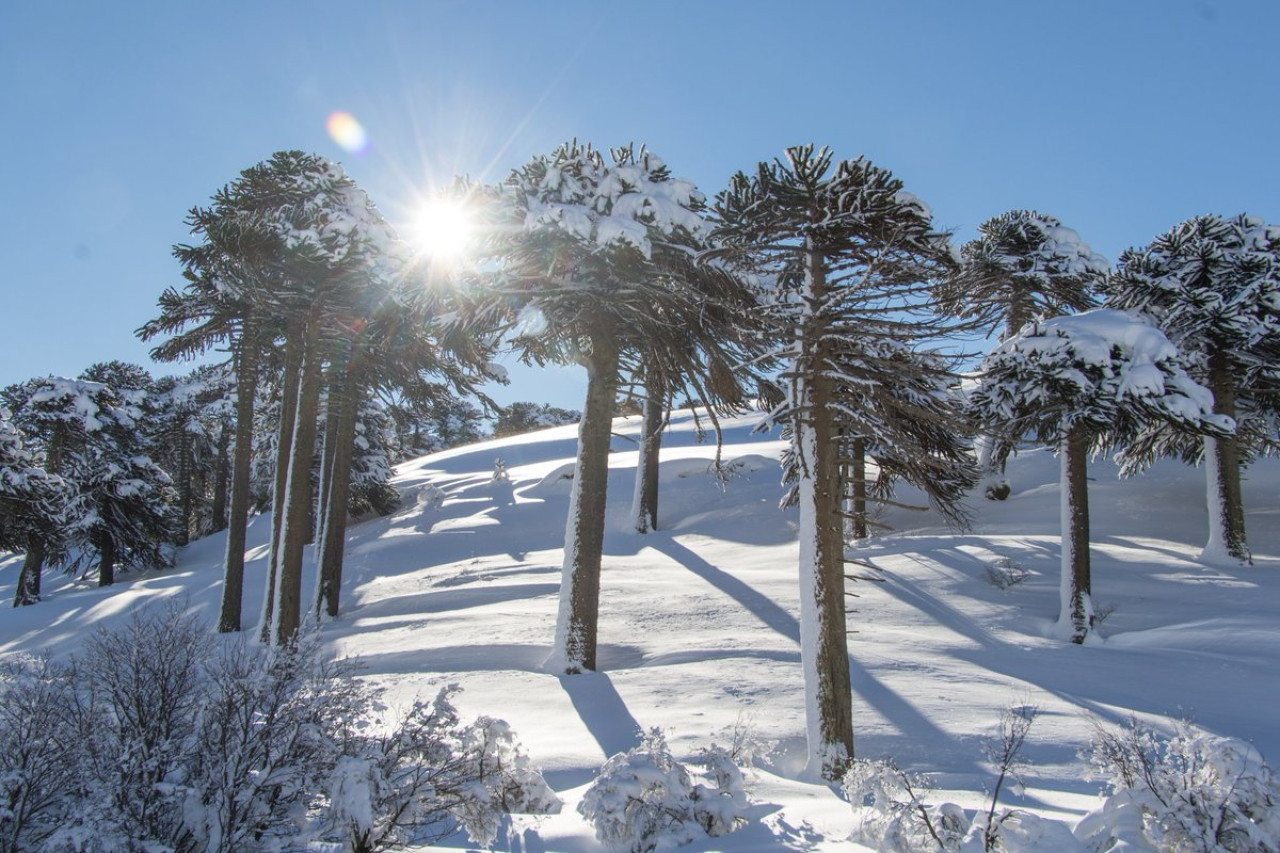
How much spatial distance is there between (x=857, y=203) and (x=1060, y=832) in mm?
5331

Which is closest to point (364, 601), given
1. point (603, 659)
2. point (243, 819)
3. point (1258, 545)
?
point (603, 659)

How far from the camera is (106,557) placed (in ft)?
82.9

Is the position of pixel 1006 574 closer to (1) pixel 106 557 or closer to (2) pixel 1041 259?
(2) pixel 1041 259

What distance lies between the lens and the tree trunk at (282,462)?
43.3ft

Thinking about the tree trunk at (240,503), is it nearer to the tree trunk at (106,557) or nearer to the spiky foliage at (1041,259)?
the tree trunk at (106,557)

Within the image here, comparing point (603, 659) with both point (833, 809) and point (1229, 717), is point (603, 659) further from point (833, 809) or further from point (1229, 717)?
point (1229, 717)

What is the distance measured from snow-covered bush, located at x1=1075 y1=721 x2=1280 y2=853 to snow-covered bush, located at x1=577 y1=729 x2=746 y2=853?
7.25 ft

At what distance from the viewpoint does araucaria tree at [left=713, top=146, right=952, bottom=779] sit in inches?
260

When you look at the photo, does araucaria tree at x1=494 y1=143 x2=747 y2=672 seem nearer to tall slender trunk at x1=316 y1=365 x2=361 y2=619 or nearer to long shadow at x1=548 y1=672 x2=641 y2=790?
long shadow at x1=548 y1=672 x2=641 y2=790

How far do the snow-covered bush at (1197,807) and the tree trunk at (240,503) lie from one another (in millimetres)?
15540

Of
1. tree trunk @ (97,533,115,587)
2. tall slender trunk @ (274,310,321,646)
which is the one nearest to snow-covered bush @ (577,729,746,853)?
tall slender trunk @ (274,310,321,646)

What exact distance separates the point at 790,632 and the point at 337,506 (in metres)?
9.68

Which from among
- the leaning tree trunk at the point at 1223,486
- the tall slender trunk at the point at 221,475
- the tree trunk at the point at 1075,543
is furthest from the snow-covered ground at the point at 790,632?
the tall slender trunk at the point at 221,475

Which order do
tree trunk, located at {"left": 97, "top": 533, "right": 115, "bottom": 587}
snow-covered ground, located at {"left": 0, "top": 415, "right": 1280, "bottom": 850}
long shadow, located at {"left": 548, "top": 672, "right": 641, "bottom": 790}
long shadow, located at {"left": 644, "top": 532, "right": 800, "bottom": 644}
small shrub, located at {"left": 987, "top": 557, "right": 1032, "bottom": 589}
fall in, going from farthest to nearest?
tree trunk, located at {"left": 97, "top": 533, "right": 115, "bottom": 587}
small shrub, located at {"left": 987, "top": 557, "right": 1032, "bottom": 589}
long shadow, located at {"left": 644, "top": 532, "right": 800, "bottom": 644}
snow-covered ground, located at {"left": 0, "top": 415, "right": 1280, "bottom": 850}
long shadow, located at {"left": 548, "top": 672, "right": 641, "bottom": 790}
